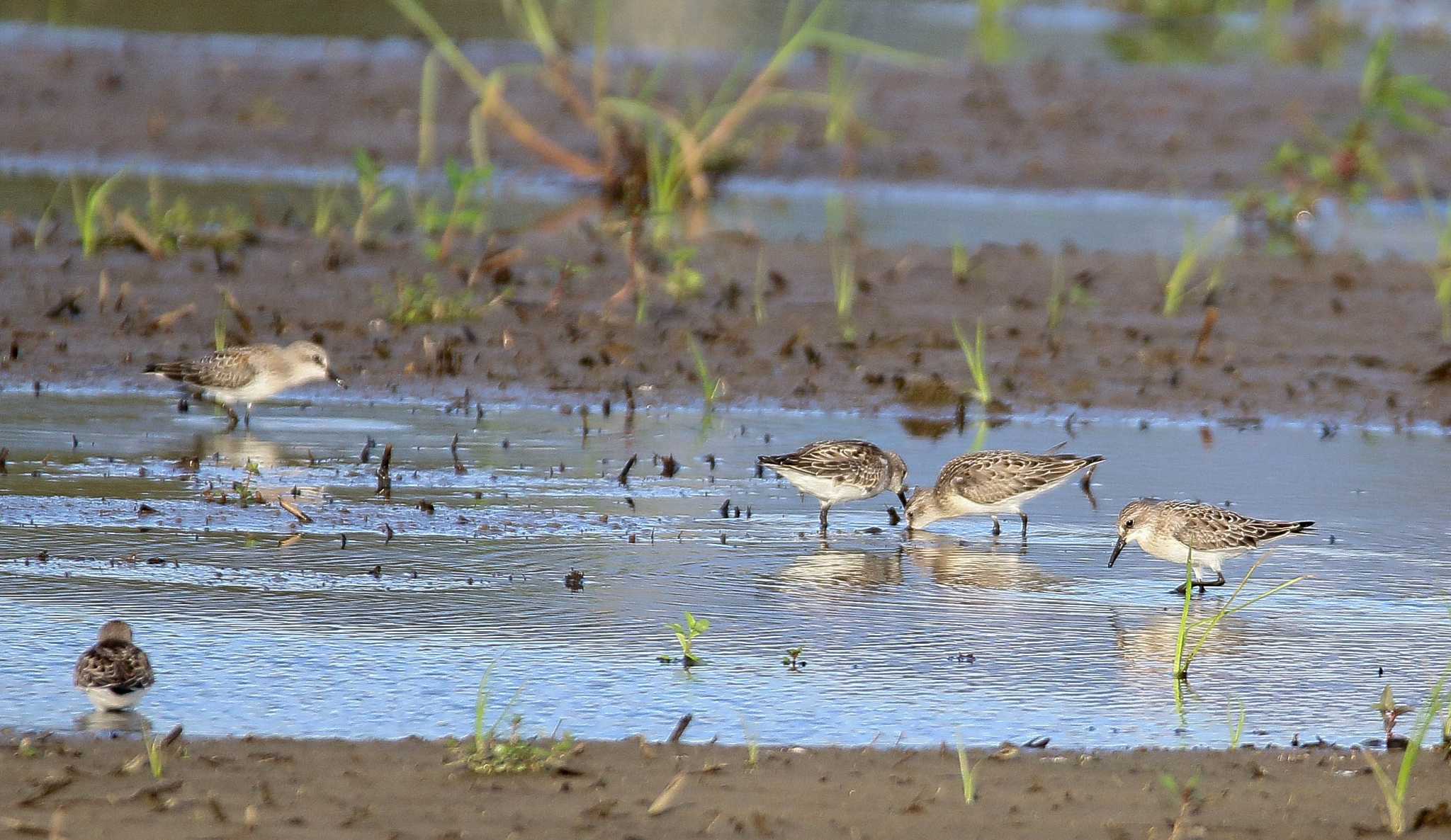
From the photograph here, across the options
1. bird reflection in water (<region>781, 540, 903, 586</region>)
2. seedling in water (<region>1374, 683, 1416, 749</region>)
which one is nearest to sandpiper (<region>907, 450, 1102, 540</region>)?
bird reflection in water (<region>781, 540, 903, 586</region>)

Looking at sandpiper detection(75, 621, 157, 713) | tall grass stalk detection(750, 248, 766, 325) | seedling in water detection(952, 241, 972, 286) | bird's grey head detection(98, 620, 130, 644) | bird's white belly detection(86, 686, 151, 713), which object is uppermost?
seedling in water detection(952, 241, 972, 286)

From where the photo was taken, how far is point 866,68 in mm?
24719

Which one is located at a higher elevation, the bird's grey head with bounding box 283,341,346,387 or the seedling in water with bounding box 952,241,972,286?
the seedling in water with bounding box 952,241,972,286

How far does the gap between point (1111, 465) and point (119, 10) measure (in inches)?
876

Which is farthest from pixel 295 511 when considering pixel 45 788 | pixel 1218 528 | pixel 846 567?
pixel 1218 528

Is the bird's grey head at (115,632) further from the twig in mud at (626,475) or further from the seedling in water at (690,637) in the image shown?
the twig in mud at (626,475)

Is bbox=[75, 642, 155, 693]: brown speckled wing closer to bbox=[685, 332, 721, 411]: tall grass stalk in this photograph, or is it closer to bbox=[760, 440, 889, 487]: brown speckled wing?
bbox=[760, 440, 889, 487]: brown speckled wing

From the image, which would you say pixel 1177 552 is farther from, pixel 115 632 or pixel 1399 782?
pixel 115 632

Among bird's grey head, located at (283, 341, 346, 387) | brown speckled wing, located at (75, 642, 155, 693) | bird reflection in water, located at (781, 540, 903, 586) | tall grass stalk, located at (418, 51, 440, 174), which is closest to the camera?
brown speckled wing, located at (75, 642, 155, 693)

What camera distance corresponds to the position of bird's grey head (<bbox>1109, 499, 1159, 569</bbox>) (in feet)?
29.2

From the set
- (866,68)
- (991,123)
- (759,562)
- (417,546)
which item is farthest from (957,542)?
(866,68)

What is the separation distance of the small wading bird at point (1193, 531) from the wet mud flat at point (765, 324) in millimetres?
3427

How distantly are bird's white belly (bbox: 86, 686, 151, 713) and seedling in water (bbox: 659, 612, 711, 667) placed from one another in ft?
5.85

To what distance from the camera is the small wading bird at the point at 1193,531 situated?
29.0 ft
